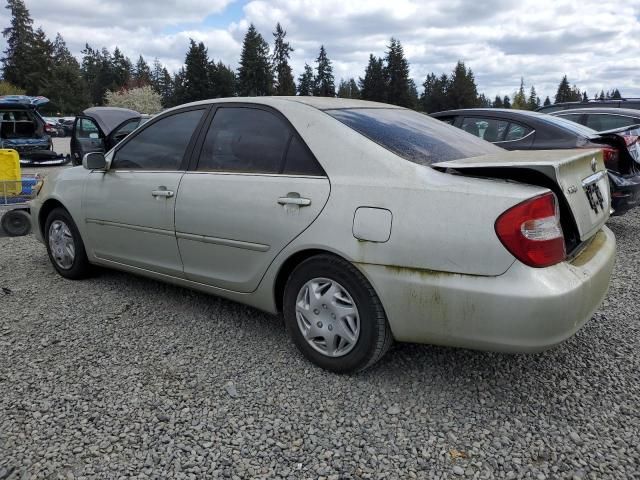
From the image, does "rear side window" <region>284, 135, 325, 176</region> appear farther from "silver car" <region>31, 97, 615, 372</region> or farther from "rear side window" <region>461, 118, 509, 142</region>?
"rear side window" <region>461, 118, 509, 142</region>

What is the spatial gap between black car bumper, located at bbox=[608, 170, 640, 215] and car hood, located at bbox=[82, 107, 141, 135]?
9.85m

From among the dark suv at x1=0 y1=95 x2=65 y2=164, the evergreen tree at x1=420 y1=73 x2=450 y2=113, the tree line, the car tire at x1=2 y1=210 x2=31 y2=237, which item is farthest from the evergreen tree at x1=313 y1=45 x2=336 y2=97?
the car tire at x1=2 y1=210 x2=31 y2=237

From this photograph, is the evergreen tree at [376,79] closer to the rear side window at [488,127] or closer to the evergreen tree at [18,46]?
the evergreen tree at [18,46]

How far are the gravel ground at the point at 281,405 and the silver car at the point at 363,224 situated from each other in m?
0.31

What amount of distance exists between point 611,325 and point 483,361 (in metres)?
1.16

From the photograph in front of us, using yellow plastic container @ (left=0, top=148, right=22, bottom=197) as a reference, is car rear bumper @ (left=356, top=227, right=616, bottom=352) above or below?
below

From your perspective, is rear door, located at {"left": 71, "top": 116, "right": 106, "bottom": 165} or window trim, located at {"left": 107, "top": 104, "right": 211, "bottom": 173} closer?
window trim, located at {"left": 107, "top": 104, "right": 211, "bottom": 173}

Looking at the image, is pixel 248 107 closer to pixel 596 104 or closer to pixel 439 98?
pixel 596 104

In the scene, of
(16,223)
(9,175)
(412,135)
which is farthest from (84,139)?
(412,135)

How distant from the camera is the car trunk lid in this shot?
7.82ft

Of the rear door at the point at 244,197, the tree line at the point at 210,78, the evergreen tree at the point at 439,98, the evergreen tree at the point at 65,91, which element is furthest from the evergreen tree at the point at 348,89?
the rear door at the point at 244,197

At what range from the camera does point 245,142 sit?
3.28 meters

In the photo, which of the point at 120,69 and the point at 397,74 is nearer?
the point at 397,74

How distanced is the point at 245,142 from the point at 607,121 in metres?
7.02
